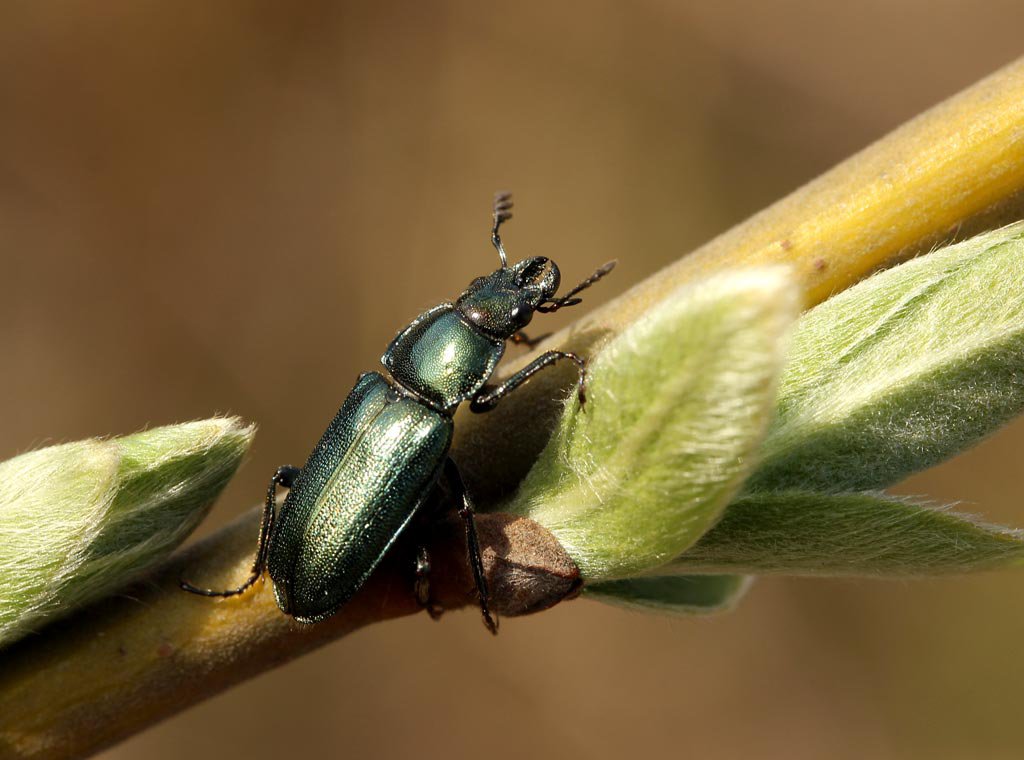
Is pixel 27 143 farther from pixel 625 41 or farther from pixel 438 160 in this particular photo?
pixel 625 41

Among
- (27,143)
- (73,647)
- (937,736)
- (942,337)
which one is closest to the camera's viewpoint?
(942,337)

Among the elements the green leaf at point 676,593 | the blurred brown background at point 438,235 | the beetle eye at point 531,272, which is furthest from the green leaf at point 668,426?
the blurred brown background at point 438,235

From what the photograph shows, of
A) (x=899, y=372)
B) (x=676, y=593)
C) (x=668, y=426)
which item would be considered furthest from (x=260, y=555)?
(x=899, y=372)

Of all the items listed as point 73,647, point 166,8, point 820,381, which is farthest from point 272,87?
point 820,381

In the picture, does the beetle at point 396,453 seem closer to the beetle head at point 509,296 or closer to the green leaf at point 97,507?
the beetle head at point 509,296

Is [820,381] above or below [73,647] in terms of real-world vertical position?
above

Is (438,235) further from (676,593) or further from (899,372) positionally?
(899,372)

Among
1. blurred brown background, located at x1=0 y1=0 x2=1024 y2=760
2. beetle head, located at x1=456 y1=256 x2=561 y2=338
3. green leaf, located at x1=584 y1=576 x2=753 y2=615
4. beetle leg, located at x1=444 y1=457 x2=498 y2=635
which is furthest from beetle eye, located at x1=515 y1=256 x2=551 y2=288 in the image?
blurred brown background, located at x1=0 y1=0 x2=1024 y2=760
